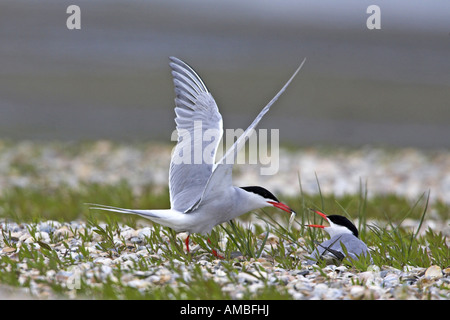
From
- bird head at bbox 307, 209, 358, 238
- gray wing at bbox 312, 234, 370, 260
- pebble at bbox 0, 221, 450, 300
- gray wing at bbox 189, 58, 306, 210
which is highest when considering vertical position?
gray wing at bbox 189, 58, 306, 210

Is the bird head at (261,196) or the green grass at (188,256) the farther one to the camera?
the bird head at (261,196)

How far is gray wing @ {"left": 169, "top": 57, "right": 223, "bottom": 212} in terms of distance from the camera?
4820mm

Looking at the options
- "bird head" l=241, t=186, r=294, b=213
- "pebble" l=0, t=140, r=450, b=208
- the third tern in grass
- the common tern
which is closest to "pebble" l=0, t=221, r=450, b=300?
the common tern

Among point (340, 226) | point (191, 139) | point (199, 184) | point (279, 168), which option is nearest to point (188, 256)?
point (199, 184)

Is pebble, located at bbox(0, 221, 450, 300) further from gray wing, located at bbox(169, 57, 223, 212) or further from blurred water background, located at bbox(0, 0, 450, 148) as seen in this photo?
blurred water background, located at bbox(0, 0, 450, 148)

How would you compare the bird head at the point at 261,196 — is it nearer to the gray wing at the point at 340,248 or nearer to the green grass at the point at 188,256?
the green grass at the point at 188,256

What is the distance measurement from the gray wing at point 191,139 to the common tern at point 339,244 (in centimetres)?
87

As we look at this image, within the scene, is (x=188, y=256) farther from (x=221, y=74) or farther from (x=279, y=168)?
(x=221, y=74)

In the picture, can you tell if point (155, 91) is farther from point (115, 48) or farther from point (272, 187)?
point (272, 187)

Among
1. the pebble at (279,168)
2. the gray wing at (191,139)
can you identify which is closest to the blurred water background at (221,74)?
the pebble at (279,168)

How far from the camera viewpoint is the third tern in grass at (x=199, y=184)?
4406mm

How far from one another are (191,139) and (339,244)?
1243 millimetres
